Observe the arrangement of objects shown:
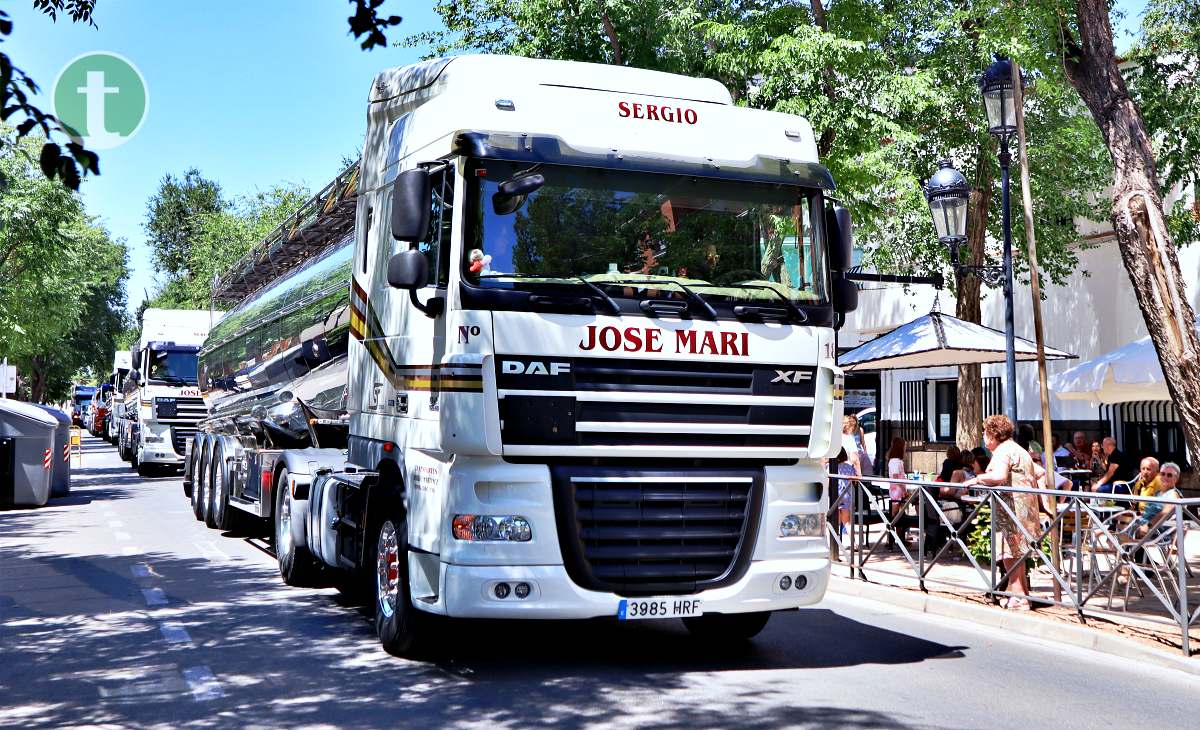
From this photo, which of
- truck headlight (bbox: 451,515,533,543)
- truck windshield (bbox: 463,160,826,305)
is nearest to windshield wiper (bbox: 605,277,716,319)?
truck windshield (bbox: 463,160,826,305)

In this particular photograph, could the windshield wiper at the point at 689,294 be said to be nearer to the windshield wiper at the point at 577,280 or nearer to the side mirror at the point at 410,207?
the windshield wiper at the point at 577,280

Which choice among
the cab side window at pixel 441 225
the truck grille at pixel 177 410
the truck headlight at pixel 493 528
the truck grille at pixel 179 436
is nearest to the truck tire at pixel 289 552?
the truck headlight at pixel 493 528

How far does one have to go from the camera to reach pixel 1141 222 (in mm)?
9812

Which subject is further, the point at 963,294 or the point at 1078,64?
the point at 963,294

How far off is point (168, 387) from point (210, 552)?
49.3ft

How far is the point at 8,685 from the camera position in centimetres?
693

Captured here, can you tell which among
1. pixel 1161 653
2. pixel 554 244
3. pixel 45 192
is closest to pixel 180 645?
pixel 554 244

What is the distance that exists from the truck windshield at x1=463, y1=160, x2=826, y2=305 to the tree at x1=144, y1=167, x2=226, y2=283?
283ft

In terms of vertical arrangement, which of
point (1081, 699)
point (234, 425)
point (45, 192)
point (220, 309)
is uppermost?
point (45, 192)

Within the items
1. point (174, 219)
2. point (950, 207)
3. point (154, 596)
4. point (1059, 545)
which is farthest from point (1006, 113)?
point (174, 219)

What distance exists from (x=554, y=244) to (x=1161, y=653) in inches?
184

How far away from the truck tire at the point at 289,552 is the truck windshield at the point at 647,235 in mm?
4617

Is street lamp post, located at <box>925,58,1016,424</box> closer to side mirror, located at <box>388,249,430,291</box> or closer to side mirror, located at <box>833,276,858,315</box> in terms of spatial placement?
side mirror, located at <box>833,276,858,315</box>

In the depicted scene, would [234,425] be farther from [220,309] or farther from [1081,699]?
[1081,699]
